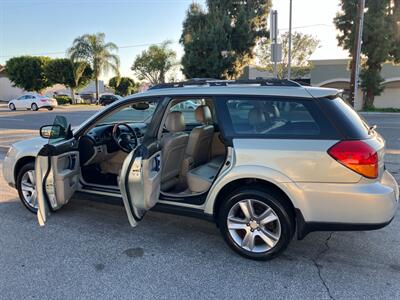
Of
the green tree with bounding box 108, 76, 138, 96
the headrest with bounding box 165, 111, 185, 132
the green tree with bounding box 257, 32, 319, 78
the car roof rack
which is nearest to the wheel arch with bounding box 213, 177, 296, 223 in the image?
the car roof rack

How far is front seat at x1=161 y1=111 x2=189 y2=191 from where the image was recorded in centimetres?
396

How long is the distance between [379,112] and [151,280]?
82.3 feet

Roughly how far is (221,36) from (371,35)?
10.6 metres

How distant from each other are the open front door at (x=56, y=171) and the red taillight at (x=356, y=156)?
9.18 ft

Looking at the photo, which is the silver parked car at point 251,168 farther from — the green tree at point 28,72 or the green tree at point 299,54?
the green tree at point 28,72

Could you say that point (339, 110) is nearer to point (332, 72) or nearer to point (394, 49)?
point (394, 49)

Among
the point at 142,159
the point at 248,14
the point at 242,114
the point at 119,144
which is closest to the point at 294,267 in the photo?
the point at 242,114

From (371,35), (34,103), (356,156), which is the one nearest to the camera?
(356,156)

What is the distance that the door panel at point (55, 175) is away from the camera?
147 inches

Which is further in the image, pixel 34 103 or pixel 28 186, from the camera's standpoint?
pixel 34 103

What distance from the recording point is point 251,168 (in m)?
3.17

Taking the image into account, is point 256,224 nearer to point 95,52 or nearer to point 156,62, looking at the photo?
point 95,52

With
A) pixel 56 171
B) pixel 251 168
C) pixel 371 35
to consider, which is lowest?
pixel 56 171

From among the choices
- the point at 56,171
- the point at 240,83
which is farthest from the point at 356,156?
the point at 56,171
